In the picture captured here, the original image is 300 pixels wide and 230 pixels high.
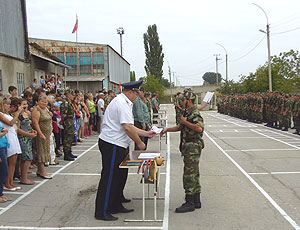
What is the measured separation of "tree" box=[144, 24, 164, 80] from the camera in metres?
73.7

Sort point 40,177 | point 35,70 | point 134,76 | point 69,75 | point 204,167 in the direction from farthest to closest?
point 134,76 → point 69,75 → point 35,70 → point 204,167 → point 40,177

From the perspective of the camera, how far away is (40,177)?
8602 mm

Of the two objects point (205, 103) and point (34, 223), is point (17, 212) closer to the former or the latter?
point (34, 223)

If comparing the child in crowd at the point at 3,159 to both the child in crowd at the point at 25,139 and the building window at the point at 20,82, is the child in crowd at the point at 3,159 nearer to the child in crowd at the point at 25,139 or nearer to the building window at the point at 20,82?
the child in crowd at the point at 25,139

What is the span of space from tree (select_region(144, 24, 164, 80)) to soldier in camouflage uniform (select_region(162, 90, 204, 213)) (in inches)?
2681

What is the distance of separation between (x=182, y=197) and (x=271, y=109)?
1564 centimetres

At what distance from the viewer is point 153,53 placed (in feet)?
242

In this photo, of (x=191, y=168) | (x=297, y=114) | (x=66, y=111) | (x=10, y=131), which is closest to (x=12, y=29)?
(x=66, y=111)

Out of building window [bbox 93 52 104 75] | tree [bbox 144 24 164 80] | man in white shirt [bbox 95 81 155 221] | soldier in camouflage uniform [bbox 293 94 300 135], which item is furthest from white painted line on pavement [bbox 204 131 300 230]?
tree [bbox 144 24 164 80]

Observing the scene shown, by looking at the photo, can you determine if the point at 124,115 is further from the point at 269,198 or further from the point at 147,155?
the point at 269,198

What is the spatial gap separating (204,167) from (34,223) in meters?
5.18

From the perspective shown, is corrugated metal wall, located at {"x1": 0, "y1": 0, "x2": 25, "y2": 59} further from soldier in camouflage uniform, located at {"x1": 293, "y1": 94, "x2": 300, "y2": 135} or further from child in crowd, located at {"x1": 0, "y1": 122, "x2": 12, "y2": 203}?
soldier in camouflage uniform, located at {"x1": 293, "y1": 94, "x2": 300, "y2": 135}

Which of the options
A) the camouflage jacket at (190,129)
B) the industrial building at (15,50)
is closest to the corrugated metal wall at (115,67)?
the industrial building at (15,50)

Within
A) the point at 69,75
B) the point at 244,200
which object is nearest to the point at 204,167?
the point at 244,200
